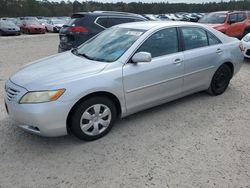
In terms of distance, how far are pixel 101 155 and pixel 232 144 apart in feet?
5.69

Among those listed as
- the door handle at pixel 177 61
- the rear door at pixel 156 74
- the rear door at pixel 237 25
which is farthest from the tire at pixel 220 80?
the rear door at pixel 237 25

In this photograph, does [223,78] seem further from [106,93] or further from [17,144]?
[17,144]

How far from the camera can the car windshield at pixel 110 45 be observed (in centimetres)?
373

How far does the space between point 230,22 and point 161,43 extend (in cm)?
850

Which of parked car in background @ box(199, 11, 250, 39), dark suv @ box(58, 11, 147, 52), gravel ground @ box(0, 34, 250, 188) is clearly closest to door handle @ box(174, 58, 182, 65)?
gravel ground @ box(0, 34, 250, 188)

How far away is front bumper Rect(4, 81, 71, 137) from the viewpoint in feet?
9.87

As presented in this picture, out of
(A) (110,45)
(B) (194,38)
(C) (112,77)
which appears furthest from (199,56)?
(C) (112,77)

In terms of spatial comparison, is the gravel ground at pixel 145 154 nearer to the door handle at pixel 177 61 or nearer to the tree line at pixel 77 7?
the door handle at pixel 177 61

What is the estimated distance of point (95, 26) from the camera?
7277 mm

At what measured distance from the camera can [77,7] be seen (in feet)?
177

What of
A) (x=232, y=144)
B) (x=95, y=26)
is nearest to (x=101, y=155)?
(x=232, y=144)

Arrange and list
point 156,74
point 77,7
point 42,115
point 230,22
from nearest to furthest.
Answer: point 42,115 < point 156,74 < point 230,22 < point 77,7

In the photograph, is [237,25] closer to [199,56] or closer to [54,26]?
[199,56]

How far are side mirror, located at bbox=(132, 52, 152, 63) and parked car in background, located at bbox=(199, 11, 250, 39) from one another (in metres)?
8.13
